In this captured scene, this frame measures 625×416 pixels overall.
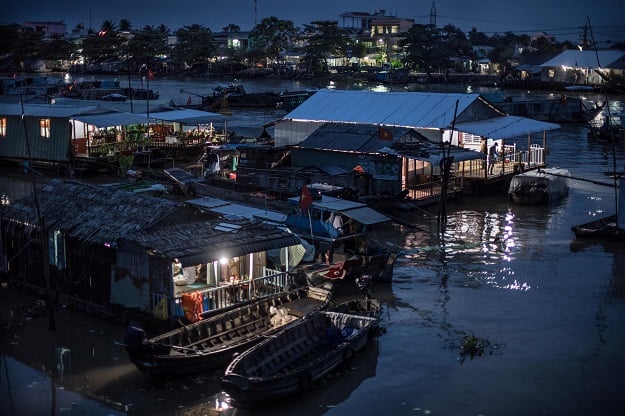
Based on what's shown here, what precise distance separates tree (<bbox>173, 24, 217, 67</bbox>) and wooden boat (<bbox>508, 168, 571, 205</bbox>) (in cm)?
9039

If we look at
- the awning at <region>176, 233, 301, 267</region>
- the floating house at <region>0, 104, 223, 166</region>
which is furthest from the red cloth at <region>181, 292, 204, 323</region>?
the floating house at <region>0, 104, 223, 166</region>

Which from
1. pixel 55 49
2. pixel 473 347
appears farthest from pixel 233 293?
pixel 55 49

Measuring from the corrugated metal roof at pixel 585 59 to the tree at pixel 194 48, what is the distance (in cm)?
5172

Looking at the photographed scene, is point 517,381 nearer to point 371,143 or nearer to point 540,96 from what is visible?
point 371,143

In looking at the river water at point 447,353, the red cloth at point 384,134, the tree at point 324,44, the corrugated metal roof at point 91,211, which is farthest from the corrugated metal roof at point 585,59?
the corrugated metal roof at point 91,211

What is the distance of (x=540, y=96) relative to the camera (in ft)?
241

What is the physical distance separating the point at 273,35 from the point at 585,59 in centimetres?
5275

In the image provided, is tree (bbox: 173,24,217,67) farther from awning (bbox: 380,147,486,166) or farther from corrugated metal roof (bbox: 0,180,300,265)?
corrugated metal roof (bbox: 0,180,300,265)

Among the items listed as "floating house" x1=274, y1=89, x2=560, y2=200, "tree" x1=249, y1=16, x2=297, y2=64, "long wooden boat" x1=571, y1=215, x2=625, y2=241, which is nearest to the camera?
"long wooden boat" x1=571, y1=215, x2=625, y2=241

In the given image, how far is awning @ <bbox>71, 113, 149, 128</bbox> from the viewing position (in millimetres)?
31875

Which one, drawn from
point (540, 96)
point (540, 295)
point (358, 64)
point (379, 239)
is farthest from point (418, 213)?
point (358, 64)

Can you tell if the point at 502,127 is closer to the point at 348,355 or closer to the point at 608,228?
the point at 608,228

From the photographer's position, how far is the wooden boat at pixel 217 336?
12.3 metres

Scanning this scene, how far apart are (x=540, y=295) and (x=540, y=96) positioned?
59585 mm
